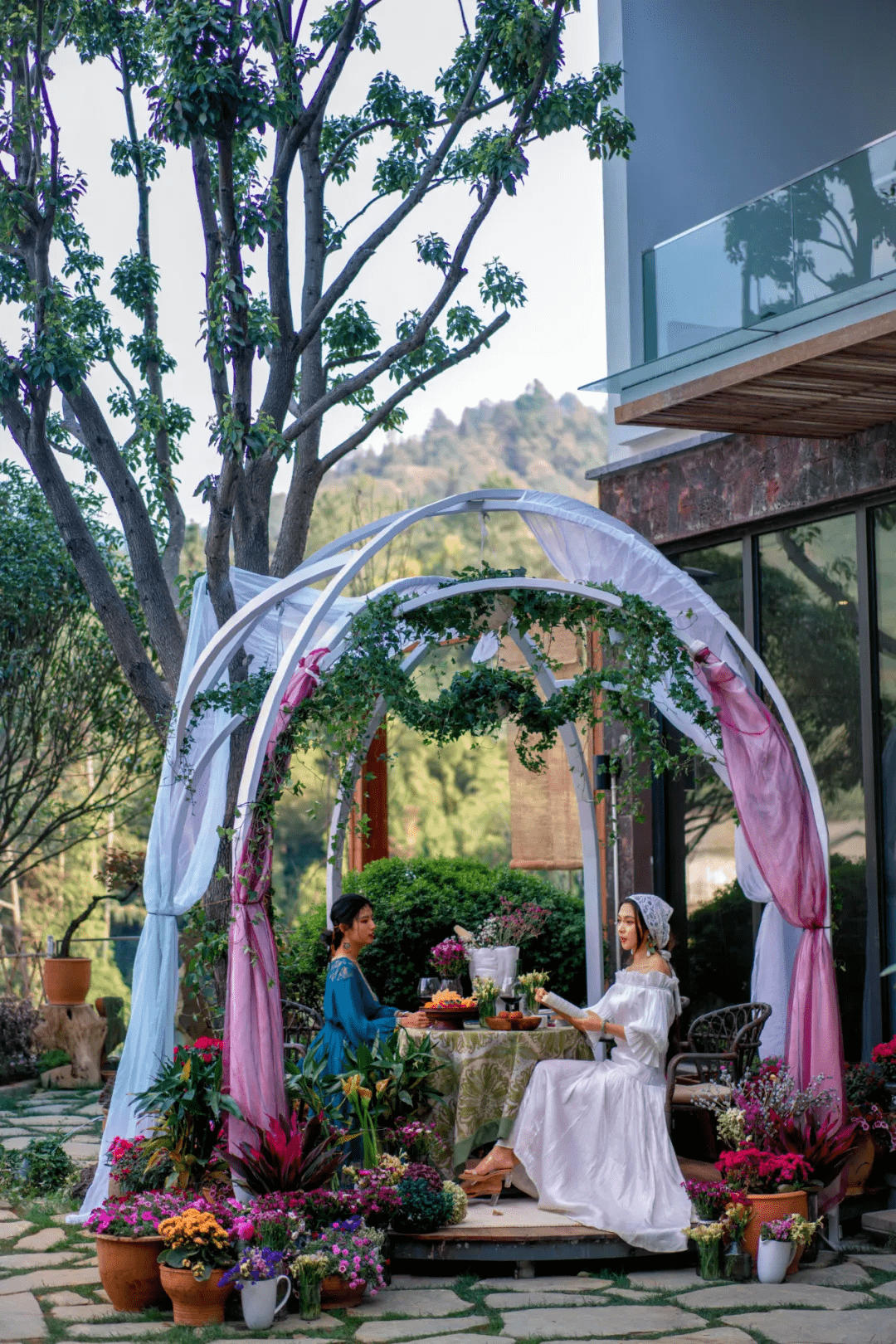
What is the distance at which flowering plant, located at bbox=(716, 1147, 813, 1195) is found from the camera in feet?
20.8

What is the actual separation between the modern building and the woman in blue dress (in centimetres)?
309

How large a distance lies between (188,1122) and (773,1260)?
8.42ft

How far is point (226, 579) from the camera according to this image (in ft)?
28.0

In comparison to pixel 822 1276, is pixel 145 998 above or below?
above

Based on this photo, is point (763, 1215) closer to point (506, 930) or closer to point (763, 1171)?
point (763, 1171)

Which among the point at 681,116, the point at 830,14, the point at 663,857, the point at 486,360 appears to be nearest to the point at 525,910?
the point at 663,857

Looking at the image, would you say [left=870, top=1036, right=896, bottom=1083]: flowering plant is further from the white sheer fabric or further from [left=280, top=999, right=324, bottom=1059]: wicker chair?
the white sheer fabric

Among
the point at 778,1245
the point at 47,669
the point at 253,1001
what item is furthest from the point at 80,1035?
the point at 778,1245

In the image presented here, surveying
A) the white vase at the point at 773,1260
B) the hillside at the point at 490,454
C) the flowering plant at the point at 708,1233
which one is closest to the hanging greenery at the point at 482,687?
the flowering plant at the point at 708,1233

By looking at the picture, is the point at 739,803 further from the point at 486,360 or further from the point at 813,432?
the point at 486,360

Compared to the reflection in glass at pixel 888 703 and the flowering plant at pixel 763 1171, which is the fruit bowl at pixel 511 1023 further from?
the reflection in glass at pixel 888 703

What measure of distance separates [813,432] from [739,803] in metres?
2.72

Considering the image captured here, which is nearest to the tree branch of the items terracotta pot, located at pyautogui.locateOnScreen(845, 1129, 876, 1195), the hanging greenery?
the hanging greenery

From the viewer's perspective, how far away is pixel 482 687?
26.2 feet
